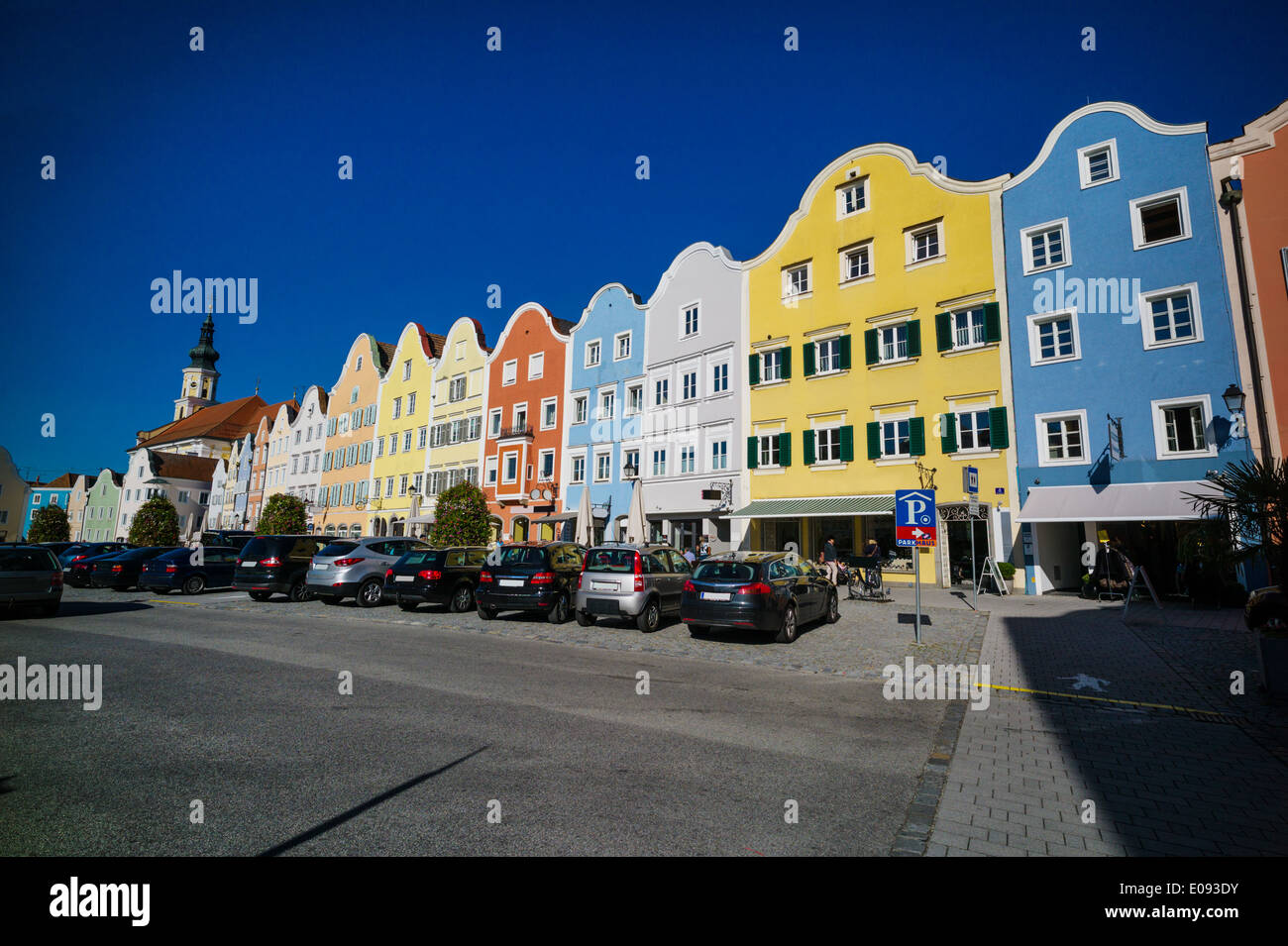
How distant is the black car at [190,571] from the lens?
20516mm

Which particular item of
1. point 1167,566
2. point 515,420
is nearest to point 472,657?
point 1167,566

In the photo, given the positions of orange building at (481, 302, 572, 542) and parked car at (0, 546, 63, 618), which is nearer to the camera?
parked car at (0, 546, 63, 618)

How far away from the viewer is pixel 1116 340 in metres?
19.5

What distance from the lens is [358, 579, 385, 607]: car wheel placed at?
16953 mm

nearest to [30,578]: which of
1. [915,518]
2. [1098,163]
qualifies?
[915,518]

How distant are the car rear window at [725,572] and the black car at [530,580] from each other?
3.64 meters

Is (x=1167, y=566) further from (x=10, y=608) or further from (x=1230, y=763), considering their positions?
(x=10, y=608)

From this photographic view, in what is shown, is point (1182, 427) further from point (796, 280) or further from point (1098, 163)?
point (796, 280)

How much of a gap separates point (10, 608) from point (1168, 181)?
3280 centimetres

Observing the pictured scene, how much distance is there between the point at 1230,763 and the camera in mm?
5145

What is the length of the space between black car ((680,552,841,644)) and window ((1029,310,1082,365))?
1409cm

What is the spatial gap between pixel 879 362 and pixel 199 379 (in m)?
122

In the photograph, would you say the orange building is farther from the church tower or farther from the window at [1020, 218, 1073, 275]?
the church tower

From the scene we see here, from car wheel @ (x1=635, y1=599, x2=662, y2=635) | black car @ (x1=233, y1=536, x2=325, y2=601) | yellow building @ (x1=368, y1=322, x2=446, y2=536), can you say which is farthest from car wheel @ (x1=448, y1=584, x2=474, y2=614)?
yellow building @ (x1=368, y1=322, x2=446, y2=536)
